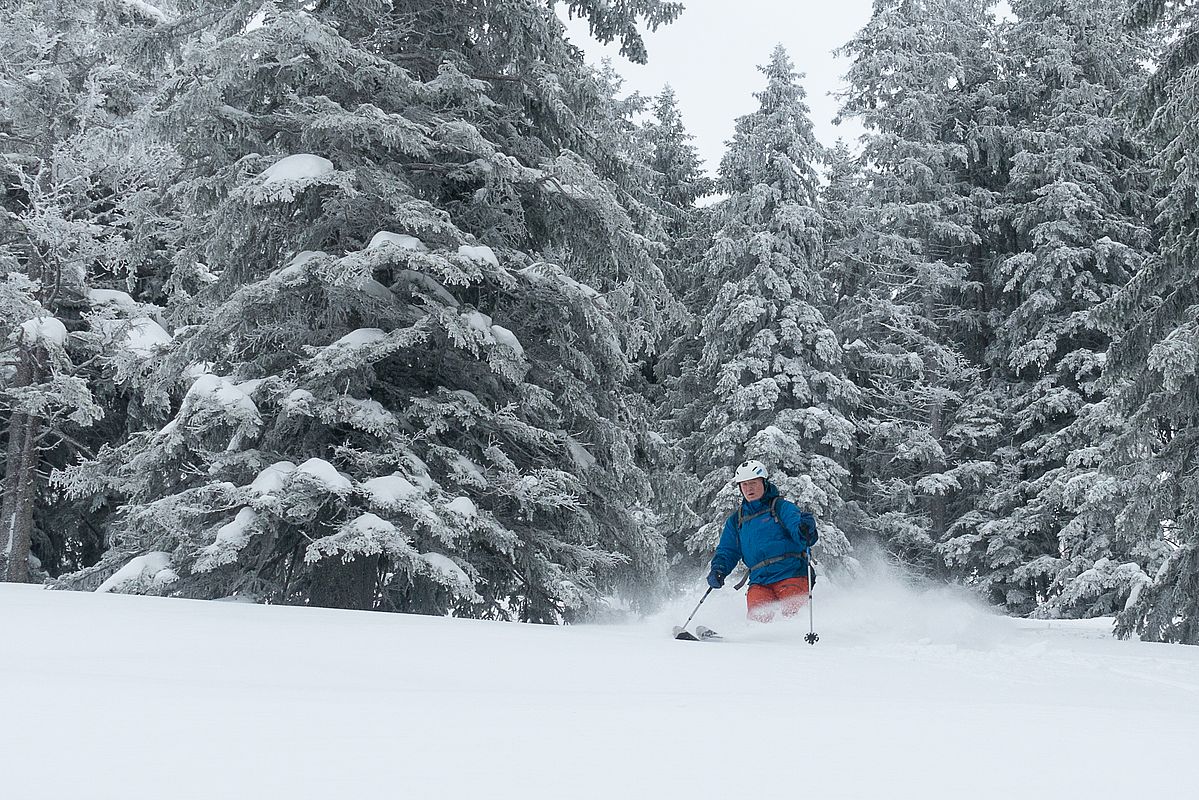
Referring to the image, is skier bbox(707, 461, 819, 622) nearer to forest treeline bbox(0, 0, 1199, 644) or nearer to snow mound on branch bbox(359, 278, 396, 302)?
forest treeline bbox(0, 0, 1199, 644)

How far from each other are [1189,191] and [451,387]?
786cm

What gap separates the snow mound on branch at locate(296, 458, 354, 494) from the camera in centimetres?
778

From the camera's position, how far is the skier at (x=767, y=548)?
27.7ft

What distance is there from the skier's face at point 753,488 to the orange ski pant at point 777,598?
0.77 metres

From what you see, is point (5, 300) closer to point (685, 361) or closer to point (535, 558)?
point (535, 558)

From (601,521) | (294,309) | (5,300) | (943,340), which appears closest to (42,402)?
(5,300)

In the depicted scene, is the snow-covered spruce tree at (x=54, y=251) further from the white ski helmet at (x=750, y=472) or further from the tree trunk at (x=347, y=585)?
the white ski helmet at (x=750, y=472)

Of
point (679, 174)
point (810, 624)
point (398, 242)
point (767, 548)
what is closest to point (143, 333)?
point (398, 242)

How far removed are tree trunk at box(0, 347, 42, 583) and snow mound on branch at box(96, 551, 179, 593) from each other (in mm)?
8210

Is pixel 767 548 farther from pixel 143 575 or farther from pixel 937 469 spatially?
pixel 937 469

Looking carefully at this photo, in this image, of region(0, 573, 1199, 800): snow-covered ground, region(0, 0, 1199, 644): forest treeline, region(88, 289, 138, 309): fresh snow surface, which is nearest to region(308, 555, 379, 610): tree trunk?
region(0, 0, 1199, 644): forest treeline

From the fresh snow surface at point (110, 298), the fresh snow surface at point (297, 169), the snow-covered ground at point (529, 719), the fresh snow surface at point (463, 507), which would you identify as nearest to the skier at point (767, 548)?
the fresh snow surface at point (463, 507)

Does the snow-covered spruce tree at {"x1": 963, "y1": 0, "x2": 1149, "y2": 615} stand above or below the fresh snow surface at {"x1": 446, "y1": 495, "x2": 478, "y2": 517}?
above

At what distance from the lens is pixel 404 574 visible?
9.16 metres
